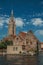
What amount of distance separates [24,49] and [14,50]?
2015 millimetres

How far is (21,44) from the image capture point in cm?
4691

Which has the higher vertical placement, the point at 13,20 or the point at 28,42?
the point at 13,20

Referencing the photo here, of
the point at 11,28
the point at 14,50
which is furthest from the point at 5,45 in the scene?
the point at 11,28

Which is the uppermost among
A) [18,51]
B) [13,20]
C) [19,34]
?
[13,20]

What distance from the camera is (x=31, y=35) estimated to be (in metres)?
47.2

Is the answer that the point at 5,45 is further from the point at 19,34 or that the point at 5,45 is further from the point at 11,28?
the point at 11,28

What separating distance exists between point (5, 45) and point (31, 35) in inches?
238

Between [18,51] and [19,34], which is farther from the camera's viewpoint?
[19,34]

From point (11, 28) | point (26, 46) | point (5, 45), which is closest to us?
point (5, 45)

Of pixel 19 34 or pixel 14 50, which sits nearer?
pixel 14 50

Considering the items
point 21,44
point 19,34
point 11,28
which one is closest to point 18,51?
point 21,44

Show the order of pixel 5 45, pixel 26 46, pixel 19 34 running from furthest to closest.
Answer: pixel 19 34, pixel 26 46, pixel 5 45

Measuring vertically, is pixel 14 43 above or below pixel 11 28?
below

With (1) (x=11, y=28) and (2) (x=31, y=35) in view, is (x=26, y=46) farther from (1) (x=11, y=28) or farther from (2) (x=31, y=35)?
(1) (x=11, y=28)
